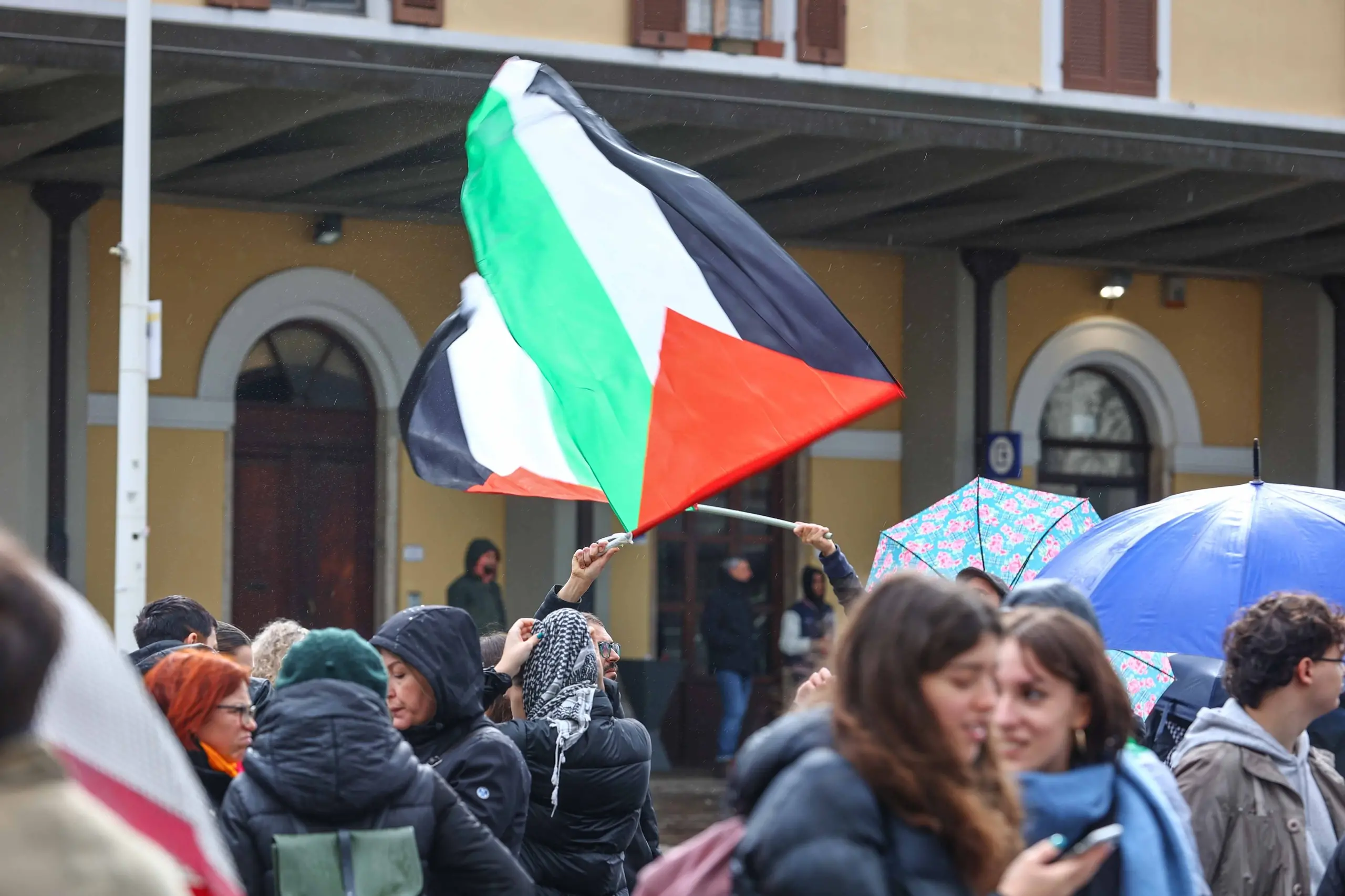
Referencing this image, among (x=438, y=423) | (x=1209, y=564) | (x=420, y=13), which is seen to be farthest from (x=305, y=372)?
(x=1209, y=564)

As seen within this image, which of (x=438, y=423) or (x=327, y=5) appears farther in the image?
(x=327, y=5)

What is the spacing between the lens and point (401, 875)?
353 cm

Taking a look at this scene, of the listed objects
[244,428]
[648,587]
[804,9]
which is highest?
[804,9]

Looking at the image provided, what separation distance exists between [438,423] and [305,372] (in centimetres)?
733

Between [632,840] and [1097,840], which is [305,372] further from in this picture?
[1097,840]

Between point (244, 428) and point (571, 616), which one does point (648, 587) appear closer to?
point (244, 428)

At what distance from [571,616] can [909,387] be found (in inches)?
433

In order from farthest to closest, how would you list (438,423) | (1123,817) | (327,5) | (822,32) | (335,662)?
(822,32) < (327,5) < (438,423) < (335,662) < (1123,817)

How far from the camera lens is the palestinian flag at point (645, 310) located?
5.14m

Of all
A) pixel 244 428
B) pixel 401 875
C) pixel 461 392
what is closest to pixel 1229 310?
pixel 244 428

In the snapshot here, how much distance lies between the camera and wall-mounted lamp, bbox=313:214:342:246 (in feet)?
44.3

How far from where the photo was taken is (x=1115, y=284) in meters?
16.2

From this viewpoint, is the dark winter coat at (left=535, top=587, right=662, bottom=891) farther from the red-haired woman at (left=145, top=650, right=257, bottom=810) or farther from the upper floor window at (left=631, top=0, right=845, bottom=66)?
the upper floor window at (left=631, top=0, right=845, bottom=66)

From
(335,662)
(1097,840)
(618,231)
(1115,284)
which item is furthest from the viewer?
(1115,284)
